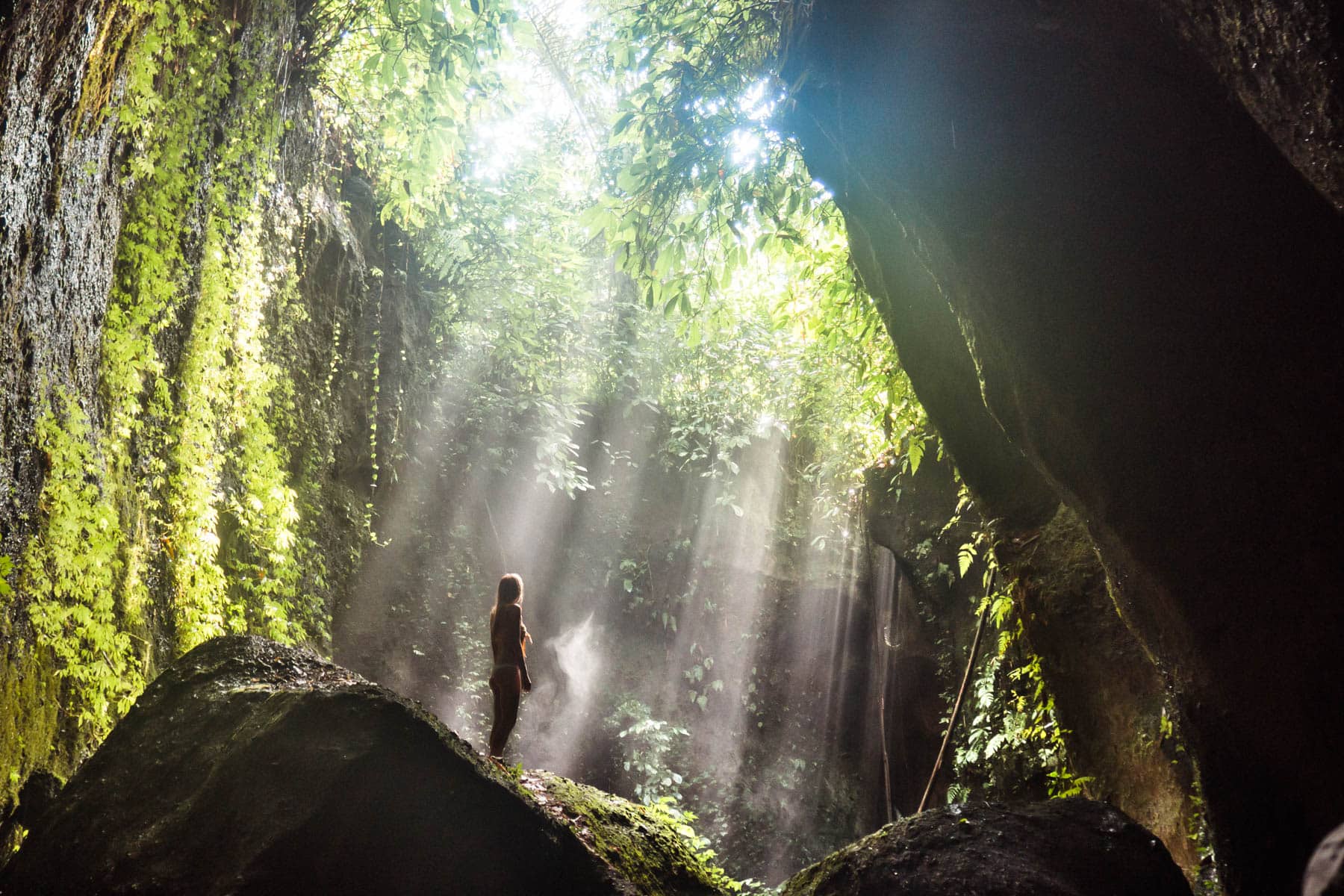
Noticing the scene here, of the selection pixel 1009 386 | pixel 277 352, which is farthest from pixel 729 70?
pixel 277 352

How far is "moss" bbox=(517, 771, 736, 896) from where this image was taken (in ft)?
9.92

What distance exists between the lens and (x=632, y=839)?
10.8ft

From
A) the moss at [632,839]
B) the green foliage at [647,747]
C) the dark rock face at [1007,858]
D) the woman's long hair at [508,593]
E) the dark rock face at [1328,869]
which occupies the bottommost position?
the green foliage at [647,747]

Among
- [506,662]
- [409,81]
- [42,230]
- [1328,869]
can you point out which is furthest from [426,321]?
[1328,869]

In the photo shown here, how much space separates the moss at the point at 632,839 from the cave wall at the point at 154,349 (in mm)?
2325

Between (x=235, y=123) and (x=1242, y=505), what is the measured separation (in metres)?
7.06

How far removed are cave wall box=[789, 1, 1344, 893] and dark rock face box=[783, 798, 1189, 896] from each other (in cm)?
32

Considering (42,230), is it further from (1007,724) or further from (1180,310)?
(1007,724)

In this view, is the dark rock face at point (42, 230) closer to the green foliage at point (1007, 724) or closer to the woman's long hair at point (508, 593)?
the woman's long hair at point (508, 593)

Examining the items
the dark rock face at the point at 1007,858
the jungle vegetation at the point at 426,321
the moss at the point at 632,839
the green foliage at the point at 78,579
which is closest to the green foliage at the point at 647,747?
the jungle vegetation at the point at 426,321

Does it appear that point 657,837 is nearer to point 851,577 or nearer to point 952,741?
point 952,741

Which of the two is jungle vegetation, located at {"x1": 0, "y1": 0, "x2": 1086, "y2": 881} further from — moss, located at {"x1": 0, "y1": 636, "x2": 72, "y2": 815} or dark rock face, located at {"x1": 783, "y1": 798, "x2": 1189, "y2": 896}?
dark rock face, located at {"x1": 783, "y1": 798, "x2": 1189, "y2": 896}

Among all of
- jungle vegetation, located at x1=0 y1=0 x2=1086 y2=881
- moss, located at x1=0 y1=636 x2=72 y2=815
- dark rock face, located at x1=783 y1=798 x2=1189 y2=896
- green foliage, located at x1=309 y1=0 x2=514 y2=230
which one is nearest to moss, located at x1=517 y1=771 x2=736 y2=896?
dark rock face, located at x1=783 y1=798 x2=1189 y2=896

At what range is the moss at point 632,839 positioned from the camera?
3023 millimetres
